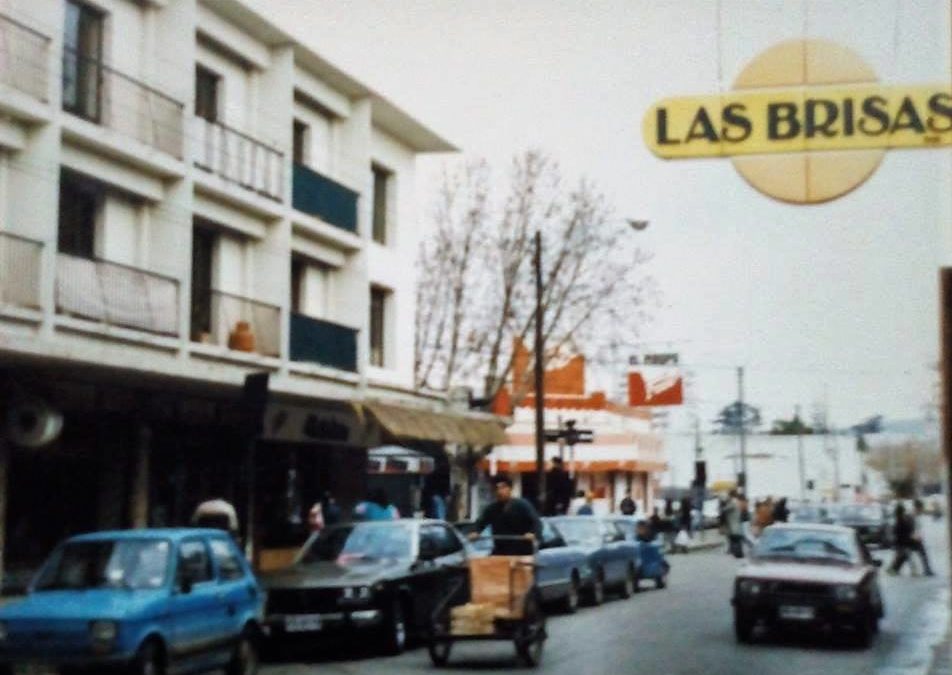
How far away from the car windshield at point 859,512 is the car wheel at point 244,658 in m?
34.2

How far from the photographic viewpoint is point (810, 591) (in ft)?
58.5

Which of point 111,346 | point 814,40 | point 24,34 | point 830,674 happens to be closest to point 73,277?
point 111,346

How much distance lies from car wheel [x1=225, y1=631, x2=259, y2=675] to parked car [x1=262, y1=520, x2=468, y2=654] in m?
1.76

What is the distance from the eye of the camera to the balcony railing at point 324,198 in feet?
95.7

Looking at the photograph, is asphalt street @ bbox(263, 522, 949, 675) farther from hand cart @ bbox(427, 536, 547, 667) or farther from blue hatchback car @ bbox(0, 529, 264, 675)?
blue hatchback car @ bbox(0, 529, 264, 675)

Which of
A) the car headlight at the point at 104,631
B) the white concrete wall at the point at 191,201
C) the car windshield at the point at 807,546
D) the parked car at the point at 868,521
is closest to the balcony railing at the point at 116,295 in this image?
the white concrete wall at the point at 191,201

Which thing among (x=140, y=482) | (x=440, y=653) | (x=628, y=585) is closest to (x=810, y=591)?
(x=440, y=653)

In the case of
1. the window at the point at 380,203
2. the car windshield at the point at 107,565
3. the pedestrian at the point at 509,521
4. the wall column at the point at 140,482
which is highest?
the window at the point at 380,203

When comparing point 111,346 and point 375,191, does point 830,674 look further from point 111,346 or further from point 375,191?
point 375,191

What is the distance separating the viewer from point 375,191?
34.3 meters

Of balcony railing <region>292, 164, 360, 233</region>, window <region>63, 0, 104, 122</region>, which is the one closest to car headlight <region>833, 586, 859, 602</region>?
window <region>63, 0, 104, 122</region>

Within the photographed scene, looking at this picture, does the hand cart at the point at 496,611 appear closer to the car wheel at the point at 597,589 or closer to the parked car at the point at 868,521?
the car wheel at the point at 597,589

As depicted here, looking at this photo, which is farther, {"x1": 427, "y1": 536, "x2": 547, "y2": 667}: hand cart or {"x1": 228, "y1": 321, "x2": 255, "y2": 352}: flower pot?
{"x1": 228, "y1": 321, "x2": 255, "y2": 352}: flower pot

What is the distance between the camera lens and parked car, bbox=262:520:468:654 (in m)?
16.4
